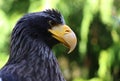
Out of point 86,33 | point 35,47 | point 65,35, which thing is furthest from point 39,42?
point 86,33

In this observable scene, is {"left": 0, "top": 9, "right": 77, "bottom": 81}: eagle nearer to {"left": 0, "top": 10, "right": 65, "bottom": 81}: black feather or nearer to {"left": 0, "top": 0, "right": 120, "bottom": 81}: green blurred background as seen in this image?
{"left": 0, "top": 10, "right": 65, "bottom": 81}: black feather

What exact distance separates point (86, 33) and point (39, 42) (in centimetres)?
353

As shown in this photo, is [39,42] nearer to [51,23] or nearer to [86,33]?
[51,23]

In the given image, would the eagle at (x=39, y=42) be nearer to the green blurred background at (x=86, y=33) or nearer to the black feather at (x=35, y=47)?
the black feather at (x=35, y=47)

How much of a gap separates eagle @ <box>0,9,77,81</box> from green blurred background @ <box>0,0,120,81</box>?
9.84ft

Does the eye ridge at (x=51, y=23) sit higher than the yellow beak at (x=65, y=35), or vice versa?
the eye ridge at (x=51, y=23)

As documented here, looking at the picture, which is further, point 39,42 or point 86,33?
point 86,33

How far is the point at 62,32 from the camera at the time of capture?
15.1 ft

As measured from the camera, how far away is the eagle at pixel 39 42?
14.9 feet

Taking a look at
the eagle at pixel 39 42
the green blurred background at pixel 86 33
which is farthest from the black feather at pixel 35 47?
the green blurred background at pixel 86 33

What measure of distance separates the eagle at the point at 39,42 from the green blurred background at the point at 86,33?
2998mm

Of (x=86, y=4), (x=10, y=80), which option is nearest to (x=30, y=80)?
(x=10, y=80)

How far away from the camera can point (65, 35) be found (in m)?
4.57

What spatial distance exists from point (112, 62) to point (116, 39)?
0.87 ft
